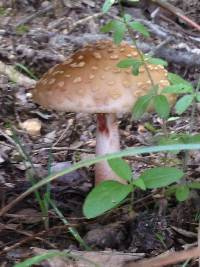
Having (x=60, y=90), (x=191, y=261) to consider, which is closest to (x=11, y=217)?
(x=60, y=90)

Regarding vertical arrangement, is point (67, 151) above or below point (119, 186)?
below

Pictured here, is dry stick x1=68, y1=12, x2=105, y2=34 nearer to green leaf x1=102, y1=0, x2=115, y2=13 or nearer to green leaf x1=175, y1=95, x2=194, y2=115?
green leaf x1=102, y1=0, x2=115, y2=13

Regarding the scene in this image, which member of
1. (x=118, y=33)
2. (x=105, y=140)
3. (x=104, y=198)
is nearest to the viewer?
(x=104, y=198)

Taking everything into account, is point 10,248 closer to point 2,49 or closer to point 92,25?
point 2,49

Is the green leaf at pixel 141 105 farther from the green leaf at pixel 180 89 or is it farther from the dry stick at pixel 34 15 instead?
the dry stick at pixel 34 15

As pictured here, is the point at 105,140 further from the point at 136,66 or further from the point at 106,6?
the point at 106,6

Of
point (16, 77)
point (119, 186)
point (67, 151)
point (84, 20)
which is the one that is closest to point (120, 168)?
point (119, 186)
